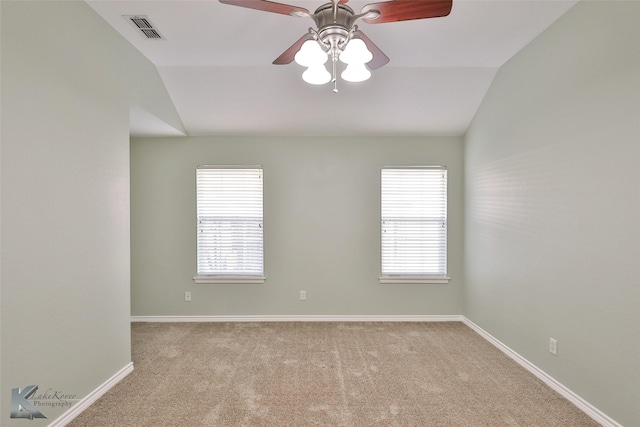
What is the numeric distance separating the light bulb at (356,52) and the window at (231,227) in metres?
2.78

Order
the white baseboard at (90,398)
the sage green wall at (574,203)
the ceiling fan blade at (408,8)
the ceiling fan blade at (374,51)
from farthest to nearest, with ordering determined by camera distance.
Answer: the white baseboard at (90,398) < the sage green wall at (574,203) < the ceiling fan blade at (374,51) < the ceiling fan blade at (408,8)

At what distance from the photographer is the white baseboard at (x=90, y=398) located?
7.09 ft

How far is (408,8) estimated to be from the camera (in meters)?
1.60

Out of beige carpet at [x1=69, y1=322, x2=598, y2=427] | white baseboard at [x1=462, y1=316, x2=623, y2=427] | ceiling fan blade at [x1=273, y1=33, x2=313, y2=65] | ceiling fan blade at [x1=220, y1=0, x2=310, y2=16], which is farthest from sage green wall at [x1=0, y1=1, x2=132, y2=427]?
white baseboard at [x1=462, y1=316, x2=623, y2=427]

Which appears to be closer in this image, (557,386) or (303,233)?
(557,386)

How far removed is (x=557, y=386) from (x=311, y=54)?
302 centimetres

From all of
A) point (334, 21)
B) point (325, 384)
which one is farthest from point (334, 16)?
point (325, 384)

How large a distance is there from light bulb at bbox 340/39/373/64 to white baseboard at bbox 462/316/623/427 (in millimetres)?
2719

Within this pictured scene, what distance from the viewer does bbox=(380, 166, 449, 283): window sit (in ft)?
14.2

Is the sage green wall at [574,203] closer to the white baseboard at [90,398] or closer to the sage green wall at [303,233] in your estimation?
the sage green wall at [303,233]

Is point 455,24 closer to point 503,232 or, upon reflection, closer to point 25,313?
point 503,232

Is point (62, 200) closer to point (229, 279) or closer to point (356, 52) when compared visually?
point (356, 52)

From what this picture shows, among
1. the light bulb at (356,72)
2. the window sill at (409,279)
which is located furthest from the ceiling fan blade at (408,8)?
the window sill at (409,279)

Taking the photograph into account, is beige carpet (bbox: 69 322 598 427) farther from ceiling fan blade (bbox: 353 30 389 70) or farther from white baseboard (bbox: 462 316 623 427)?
ceiling fan blade (bbox: 353 30 389 70)
